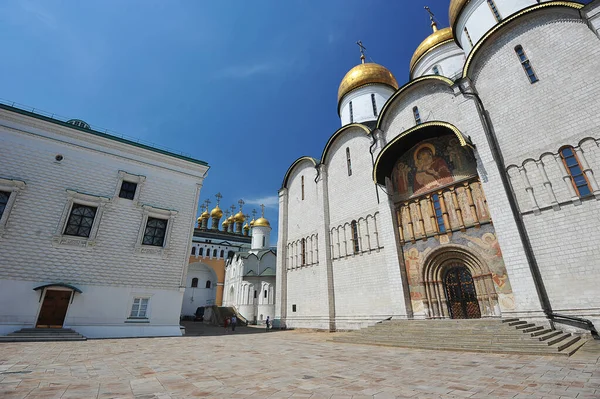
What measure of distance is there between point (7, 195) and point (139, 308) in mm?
7644

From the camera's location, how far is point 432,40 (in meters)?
18.8

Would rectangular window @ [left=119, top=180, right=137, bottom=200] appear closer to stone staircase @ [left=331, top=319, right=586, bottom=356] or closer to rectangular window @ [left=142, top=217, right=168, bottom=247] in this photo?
rectangular window @ [left=142, top=217, right=168, bottom=247]

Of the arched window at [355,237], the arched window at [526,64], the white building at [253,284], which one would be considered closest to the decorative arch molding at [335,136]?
the arched window at [355,237]

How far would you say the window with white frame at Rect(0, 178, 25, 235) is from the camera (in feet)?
38.0

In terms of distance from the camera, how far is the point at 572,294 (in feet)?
26.4

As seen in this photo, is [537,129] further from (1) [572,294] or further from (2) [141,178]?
(2) [141,178]

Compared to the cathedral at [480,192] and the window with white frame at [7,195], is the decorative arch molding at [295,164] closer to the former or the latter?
the cathedral at [480,192]

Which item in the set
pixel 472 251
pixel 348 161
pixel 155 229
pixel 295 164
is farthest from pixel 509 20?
pixel 155 229

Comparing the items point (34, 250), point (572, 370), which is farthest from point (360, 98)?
point (34, 250)

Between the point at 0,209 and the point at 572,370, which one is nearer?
the point at 572,370

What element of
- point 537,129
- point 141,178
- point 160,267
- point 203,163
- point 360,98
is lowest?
point 160,267

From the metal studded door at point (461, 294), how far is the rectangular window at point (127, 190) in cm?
1623

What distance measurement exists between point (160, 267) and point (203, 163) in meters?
6.65

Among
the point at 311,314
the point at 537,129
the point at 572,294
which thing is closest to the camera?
the point at 572,294
